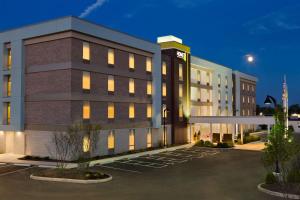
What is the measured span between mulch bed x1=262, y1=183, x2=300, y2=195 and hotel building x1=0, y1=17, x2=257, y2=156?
2071 centimetres

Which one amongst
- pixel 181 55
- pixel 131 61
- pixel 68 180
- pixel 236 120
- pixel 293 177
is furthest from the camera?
pixel 181 55

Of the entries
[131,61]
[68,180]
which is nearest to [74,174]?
[68,180]

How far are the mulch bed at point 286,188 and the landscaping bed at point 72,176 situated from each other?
11529 mm

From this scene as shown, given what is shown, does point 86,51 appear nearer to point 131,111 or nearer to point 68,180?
point 131,111

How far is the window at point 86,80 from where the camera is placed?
36.3 metres

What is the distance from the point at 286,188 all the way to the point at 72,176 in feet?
50.4

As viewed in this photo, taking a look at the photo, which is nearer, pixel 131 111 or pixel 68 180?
pixel 68 180

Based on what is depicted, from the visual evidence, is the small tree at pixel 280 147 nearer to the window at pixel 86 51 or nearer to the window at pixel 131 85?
the window at pixel 86 51

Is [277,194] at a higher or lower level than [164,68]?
lower

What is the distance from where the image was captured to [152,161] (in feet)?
114

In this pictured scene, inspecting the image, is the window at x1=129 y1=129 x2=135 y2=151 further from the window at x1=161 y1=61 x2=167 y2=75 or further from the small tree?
the small tree

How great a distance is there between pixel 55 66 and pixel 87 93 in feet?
14.8

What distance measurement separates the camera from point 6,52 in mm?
40281

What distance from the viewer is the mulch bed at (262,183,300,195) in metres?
20.2
